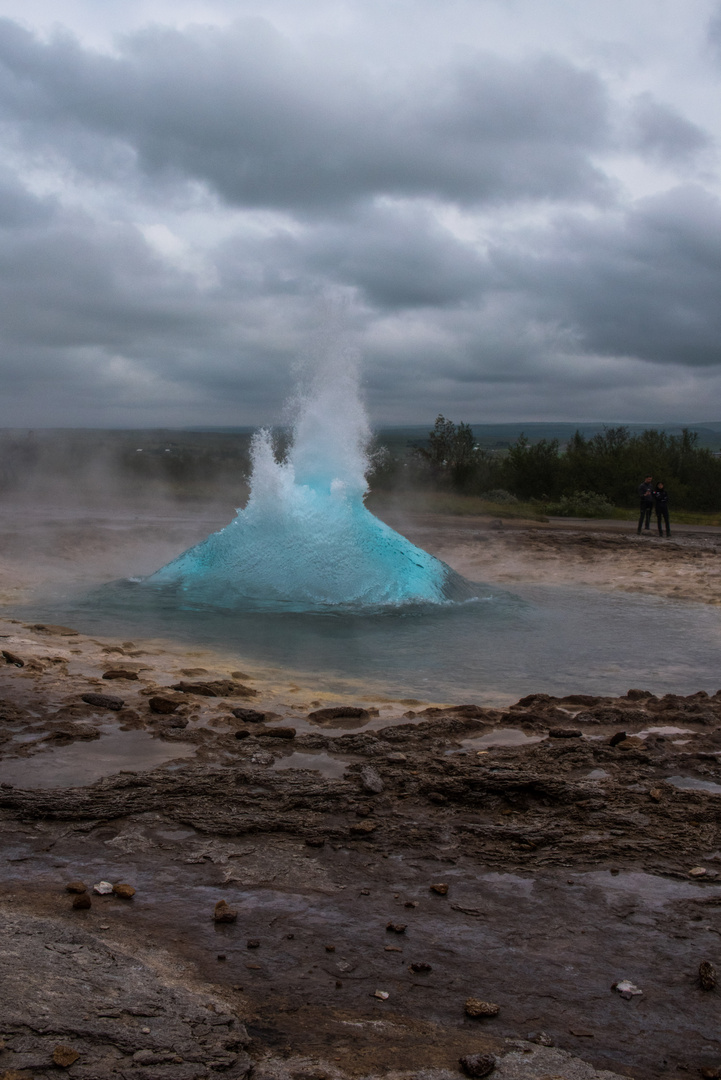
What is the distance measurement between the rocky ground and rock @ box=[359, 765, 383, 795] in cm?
1

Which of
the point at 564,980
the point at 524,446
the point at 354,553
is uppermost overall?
the point at 524,446

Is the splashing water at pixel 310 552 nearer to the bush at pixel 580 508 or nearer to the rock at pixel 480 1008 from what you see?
the rock at pixel 480 1008

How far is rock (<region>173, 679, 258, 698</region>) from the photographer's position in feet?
16.3

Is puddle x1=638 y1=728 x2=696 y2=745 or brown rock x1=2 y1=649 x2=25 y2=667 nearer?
puddle x1=638 y1=728 x2=696 y2=745

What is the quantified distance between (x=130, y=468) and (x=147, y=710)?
25028mm

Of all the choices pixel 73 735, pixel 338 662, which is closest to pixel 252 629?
pixel 338 662

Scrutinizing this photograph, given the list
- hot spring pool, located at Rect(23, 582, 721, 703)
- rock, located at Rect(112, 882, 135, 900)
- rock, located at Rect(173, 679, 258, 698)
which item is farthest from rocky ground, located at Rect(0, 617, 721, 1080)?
hot spring pool, located at Rect(23, 582, 721, 703)

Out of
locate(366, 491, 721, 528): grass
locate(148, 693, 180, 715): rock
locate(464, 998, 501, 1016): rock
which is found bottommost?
locate(464, 998, 501, 1016): rock

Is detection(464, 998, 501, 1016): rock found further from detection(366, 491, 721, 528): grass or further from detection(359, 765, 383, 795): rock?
detection(366, 491, 721, 528): grass

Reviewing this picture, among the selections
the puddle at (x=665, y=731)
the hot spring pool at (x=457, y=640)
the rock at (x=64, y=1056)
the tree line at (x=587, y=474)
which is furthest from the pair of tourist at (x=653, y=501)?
the rock at (x=64, y=1056)

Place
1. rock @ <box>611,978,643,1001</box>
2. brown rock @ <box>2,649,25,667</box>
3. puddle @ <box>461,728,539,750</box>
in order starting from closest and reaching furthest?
rock @ <box>611,978,643,1001</box> < puddle @ <box>461,728,539,750</box> < brown rock @ <box>2,649,25,667</box>

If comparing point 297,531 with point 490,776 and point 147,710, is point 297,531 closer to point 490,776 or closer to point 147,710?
point 147,710

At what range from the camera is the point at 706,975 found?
7.39 ft

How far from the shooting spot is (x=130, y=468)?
2838cm
